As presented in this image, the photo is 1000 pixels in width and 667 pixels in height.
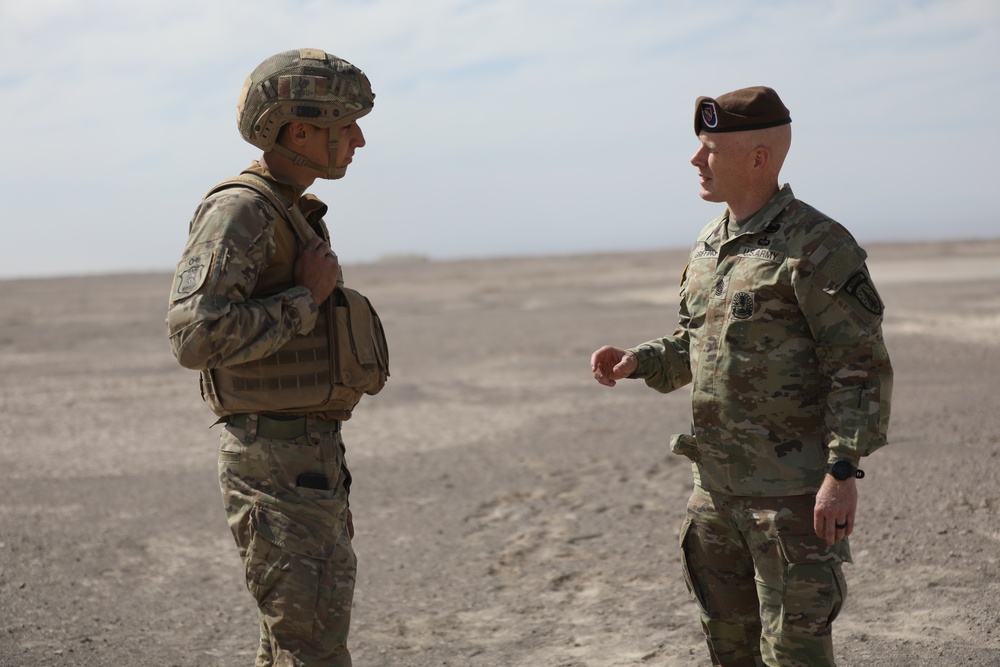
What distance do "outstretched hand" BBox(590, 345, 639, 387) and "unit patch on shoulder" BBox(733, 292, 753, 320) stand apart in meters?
0.47

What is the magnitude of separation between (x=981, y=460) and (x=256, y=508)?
575 centimetres

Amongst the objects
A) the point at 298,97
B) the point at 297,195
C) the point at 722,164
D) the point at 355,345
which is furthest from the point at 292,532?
the point at 722,164

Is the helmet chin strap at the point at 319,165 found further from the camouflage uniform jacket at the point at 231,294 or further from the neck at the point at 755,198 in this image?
the neck at the point at 755,198

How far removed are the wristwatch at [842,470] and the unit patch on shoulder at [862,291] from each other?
46 cm

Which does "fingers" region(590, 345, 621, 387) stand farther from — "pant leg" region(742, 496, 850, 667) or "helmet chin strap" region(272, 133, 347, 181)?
"helmet chin strap" region(272, 133, 347, 181)

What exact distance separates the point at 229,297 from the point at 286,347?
0.97ft

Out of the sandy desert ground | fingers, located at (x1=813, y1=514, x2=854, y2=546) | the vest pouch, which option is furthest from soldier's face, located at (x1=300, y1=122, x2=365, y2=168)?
the sandy desert ground

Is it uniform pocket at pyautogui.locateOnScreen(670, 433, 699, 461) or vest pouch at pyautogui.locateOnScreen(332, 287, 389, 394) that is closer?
vest pouch at pyautogui.locateOnScreen(332, 287, 389, 394)

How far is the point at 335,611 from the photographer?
3162mm

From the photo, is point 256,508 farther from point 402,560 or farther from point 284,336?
point 402,560

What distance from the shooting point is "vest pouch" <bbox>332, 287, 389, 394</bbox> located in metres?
3.27

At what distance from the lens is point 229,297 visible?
9.82 feet

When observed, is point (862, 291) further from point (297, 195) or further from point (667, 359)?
point (297, 195)

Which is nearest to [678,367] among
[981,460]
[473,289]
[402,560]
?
[402,560]
